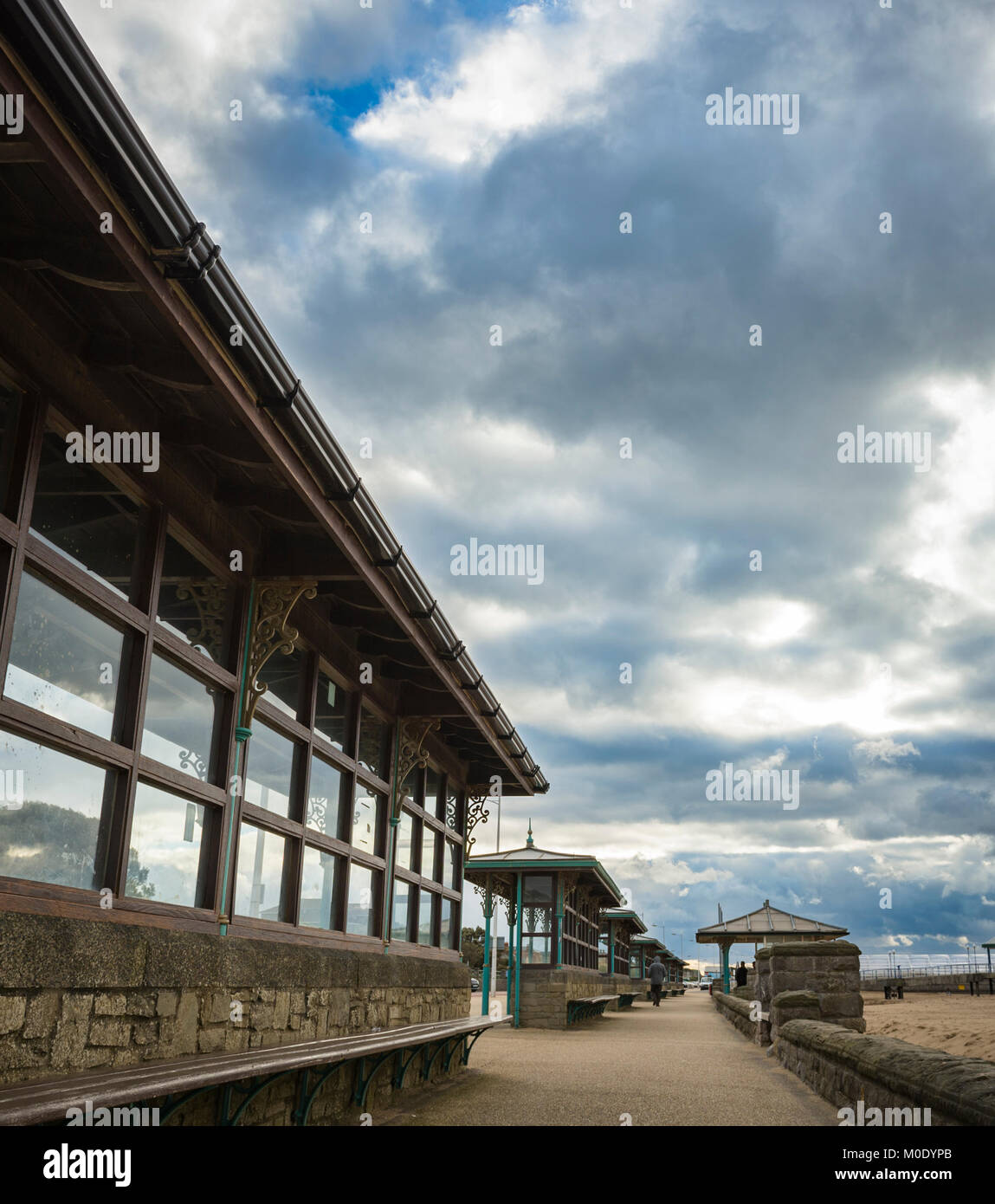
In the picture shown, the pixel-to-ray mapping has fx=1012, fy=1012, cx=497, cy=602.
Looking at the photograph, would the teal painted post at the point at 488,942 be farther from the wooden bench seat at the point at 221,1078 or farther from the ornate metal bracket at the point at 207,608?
the ornate metal bracket at the point at 207,608

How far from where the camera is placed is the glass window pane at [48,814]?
175 inches

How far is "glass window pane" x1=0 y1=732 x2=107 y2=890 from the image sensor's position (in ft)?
14.5

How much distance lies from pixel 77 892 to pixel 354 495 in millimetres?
2778

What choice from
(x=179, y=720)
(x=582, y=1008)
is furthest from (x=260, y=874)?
→ (x=582, y=1008)

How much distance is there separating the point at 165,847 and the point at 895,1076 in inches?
176

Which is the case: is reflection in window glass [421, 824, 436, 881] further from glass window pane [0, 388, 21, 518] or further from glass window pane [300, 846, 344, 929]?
glass window pane [0, 388, 21, 518]

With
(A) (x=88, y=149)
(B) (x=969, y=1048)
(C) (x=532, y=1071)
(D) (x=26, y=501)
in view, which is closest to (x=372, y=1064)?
(C) (x=532, y=1071)

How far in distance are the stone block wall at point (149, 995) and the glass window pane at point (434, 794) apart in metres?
3.90

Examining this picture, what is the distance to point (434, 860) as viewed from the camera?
39.7 feet

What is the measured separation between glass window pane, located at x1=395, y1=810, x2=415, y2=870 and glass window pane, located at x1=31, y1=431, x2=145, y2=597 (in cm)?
551

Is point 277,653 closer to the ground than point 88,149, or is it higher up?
closer to the ground

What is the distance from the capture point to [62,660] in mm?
4883

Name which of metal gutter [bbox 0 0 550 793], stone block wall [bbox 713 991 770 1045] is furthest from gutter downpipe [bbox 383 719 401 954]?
stone block wall [bbox 713 991 770 1045]
